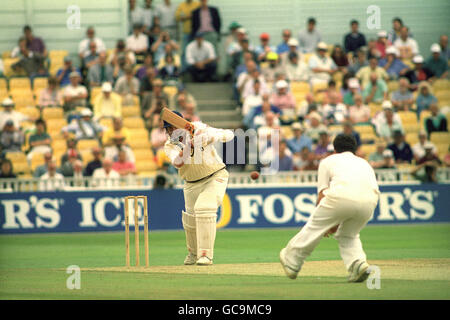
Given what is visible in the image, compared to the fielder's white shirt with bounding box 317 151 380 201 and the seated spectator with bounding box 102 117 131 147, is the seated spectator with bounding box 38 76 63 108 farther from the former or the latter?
the fielder's white shirt with bounding box 317 151 380 201

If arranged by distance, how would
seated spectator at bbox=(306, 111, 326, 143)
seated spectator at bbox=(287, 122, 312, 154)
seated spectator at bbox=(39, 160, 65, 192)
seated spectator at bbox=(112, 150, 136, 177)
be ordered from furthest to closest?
seated spectator at bbox=(306, 111, 326, 143) < seated spectator at bbox=(287, 122, 312, 154) < seated spectator at bbox=(112, 150, 136, 177) < seated spectator at bbox=(39, 160, 65, 192)

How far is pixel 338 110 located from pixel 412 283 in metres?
11.0

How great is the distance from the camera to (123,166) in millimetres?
18234

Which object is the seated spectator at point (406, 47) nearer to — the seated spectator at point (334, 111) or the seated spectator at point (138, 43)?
the seated spectator at point (334, 111)

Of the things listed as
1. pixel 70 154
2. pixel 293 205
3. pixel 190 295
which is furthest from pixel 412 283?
pixel 70 154

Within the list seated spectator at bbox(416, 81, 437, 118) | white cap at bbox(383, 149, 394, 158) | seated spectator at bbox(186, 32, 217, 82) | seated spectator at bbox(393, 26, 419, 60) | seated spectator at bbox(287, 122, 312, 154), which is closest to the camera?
white cap at bbox(383, 149, 394, 158)

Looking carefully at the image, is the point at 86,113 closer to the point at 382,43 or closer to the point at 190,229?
the point at 382,43

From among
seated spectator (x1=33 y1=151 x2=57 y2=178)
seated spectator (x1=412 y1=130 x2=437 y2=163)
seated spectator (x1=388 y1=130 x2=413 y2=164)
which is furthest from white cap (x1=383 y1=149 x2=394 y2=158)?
seated spectator (x1=33 y1=151 x2=57 y2=178)

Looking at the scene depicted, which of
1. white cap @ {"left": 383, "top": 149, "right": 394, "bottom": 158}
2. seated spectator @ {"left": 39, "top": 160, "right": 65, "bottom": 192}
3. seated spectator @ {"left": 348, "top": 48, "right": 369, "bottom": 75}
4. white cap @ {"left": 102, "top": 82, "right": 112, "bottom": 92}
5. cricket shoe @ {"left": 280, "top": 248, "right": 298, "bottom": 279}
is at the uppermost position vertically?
seated spectator @ {"left": 348, "top": 48, "right": 369, "bottom": 75}

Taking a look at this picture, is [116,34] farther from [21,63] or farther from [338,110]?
[338,110]

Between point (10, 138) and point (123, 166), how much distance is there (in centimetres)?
260

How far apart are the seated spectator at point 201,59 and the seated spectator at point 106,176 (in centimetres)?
424

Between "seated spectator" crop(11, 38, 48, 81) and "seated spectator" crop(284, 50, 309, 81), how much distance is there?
5.88 meters

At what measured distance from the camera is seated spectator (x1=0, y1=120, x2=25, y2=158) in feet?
61.1
